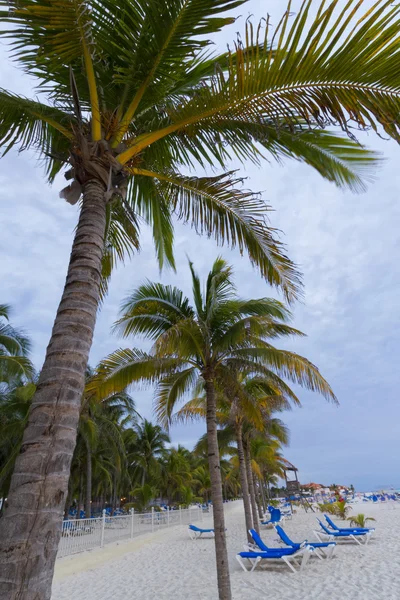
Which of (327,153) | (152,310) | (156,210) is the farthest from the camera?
(152,310)

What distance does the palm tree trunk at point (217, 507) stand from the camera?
614 centimetres

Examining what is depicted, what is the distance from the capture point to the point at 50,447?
2.10 meters

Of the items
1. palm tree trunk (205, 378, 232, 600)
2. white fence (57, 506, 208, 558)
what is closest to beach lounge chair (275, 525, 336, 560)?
palm tree trunk (205, 378, 232, 600)

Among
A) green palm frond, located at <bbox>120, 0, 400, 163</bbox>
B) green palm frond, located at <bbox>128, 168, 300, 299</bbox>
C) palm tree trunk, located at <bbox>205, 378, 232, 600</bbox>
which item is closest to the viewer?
green palm frond, located at <bbox>120, 0, 400, 163</bbox>

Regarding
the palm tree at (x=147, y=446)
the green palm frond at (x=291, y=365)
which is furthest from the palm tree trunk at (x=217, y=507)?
the palm tree at (x=147, y=446)

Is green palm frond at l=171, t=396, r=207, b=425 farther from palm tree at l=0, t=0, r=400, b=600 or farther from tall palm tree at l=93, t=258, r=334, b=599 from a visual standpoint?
palm tree at l=0, t=0, r=400, b=600

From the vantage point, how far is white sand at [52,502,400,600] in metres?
7.86

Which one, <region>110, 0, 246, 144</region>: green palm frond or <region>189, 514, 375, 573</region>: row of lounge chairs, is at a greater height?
<region>110, 0, 246, 144</region>: green palm frond

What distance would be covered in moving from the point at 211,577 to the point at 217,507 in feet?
13.5

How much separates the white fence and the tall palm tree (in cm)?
688

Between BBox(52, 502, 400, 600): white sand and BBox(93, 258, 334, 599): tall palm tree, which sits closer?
BBox(52, 502, 400, 600): white sand

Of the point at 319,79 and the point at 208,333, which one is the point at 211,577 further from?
the point at 319,79

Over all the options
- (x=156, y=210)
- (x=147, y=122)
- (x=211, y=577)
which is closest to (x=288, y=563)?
(x=211, y=577)

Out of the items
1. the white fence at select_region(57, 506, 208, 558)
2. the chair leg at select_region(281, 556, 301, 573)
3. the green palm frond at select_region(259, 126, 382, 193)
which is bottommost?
the chair leg at select_region(281, 556, 301, 573)
